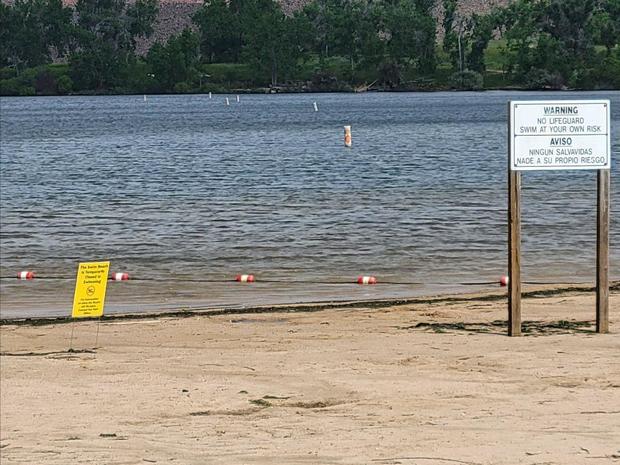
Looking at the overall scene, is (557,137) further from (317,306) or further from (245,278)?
(245,278)

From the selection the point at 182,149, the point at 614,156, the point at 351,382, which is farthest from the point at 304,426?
the point at 182,149

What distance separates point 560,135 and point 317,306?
4.92 meters

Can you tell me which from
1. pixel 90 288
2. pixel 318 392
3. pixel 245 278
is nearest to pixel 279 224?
pixel 245 278

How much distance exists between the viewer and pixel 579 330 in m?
13.5

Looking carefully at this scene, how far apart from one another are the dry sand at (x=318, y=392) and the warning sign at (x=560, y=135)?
65.2 inches

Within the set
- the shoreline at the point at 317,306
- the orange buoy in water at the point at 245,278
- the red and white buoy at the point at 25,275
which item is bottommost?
the orange buoy in water at the point at 245,278

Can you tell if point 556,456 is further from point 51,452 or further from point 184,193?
point 184,193

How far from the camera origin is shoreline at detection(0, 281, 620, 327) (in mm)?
16031

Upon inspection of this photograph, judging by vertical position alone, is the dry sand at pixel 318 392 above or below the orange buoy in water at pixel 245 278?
above

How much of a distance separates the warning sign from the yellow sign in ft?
12.7

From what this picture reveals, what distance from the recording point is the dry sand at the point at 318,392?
28.1 feet

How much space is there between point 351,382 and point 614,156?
52.1 m

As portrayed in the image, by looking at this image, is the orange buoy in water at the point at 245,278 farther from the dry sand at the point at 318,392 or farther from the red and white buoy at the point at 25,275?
the dry sand at the point at 318,392

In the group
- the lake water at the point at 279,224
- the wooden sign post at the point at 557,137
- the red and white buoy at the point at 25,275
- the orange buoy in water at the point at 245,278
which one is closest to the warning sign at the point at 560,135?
the wooden sign post at the point at 557,137
